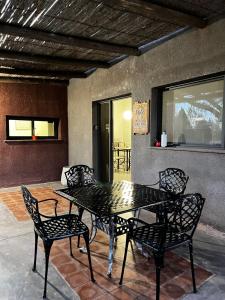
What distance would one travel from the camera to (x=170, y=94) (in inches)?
157

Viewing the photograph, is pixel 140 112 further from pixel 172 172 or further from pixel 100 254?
pixel 100 254

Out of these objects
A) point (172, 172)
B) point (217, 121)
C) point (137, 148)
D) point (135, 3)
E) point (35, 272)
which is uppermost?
point (135, 3)

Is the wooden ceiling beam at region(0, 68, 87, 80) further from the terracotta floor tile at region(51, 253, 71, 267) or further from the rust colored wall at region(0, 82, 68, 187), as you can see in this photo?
the terracotta floor tile at region(51, 253, 71, 267)

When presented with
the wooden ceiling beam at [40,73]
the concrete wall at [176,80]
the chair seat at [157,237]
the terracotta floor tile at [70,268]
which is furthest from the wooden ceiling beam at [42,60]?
the chair seat at [157,237]

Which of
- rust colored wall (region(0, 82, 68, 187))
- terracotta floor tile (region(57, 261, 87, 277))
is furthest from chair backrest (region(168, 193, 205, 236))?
rust colored wall (region(0, 82, 68, 187))

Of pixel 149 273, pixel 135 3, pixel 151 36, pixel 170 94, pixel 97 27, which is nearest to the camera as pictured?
pixel 149 273

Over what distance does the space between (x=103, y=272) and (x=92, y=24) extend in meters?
2.99

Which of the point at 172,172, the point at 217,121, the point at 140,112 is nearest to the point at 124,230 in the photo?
the point at 172,172

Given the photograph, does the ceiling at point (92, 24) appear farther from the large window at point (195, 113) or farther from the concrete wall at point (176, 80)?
the large window at point (195, 113)

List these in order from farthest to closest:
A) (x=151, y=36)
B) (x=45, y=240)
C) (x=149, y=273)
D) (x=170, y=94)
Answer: (x=170, y=94) < (x=151, y=36) < (x=149, y=273) < (x=45, y=240)

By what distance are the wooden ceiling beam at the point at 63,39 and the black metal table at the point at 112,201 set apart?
7.01 ft

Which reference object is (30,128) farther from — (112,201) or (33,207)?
(33,207)

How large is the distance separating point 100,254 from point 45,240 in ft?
2.77

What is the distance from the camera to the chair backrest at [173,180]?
3210 mm
